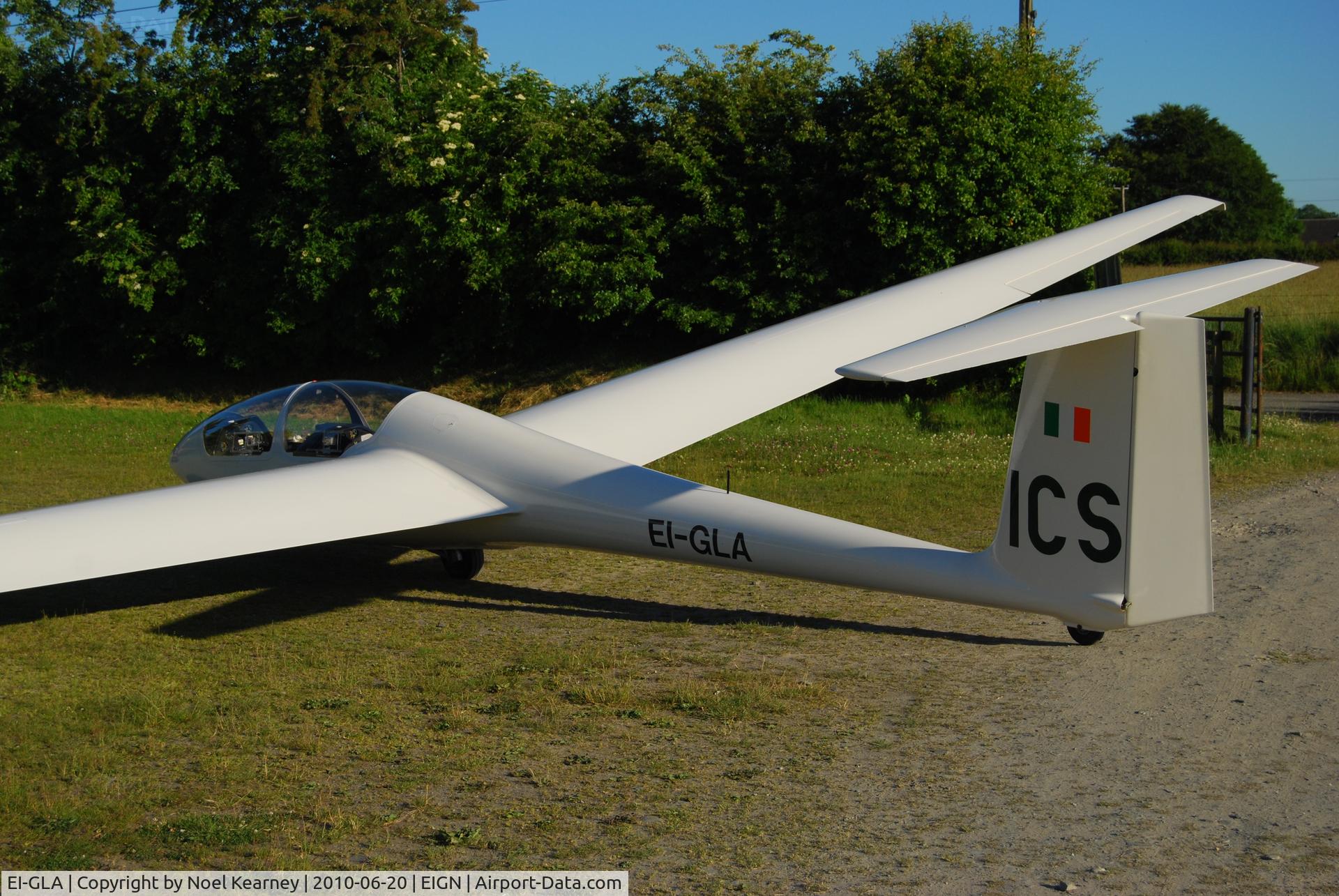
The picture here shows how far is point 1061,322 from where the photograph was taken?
4.96 meters

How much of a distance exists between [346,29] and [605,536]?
73.7 ft

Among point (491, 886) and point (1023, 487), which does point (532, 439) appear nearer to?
point (1023, 487)

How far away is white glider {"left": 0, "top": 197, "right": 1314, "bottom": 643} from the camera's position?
5.44m

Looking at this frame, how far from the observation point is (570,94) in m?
27.8

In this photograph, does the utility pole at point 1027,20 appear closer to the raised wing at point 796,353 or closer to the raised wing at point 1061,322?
the raised wing at point 796,353

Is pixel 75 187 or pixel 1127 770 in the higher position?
pixel 75 187

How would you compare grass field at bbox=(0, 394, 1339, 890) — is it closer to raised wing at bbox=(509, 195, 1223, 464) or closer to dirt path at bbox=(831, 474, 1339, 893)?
dirt path at bbox=(831, 474, 1339, 893)

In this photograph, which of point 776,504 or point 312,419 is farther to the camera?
point 312,419

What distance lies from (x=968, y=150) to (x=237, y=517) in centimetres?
1768

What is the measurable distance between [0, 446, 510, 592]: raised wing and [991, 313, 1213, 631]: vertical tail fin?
440 cm

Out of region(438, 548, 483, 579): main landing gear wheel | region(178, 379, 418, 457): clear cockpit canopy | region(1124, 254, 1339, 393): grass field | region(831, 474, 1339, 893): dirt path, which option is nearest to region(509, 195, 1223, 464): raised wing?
region(438, 548, 483, 579): main landing gear wheel

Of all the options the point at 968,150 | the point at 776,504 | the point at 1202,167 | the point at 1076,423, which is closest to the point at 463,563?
the point at 776,504

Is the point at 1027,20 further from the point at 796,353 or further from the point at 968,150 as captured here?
the point at 796,353

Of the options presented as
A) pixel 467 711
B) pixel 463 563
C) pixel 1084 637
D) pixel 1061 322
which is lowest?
pixel 467 711
